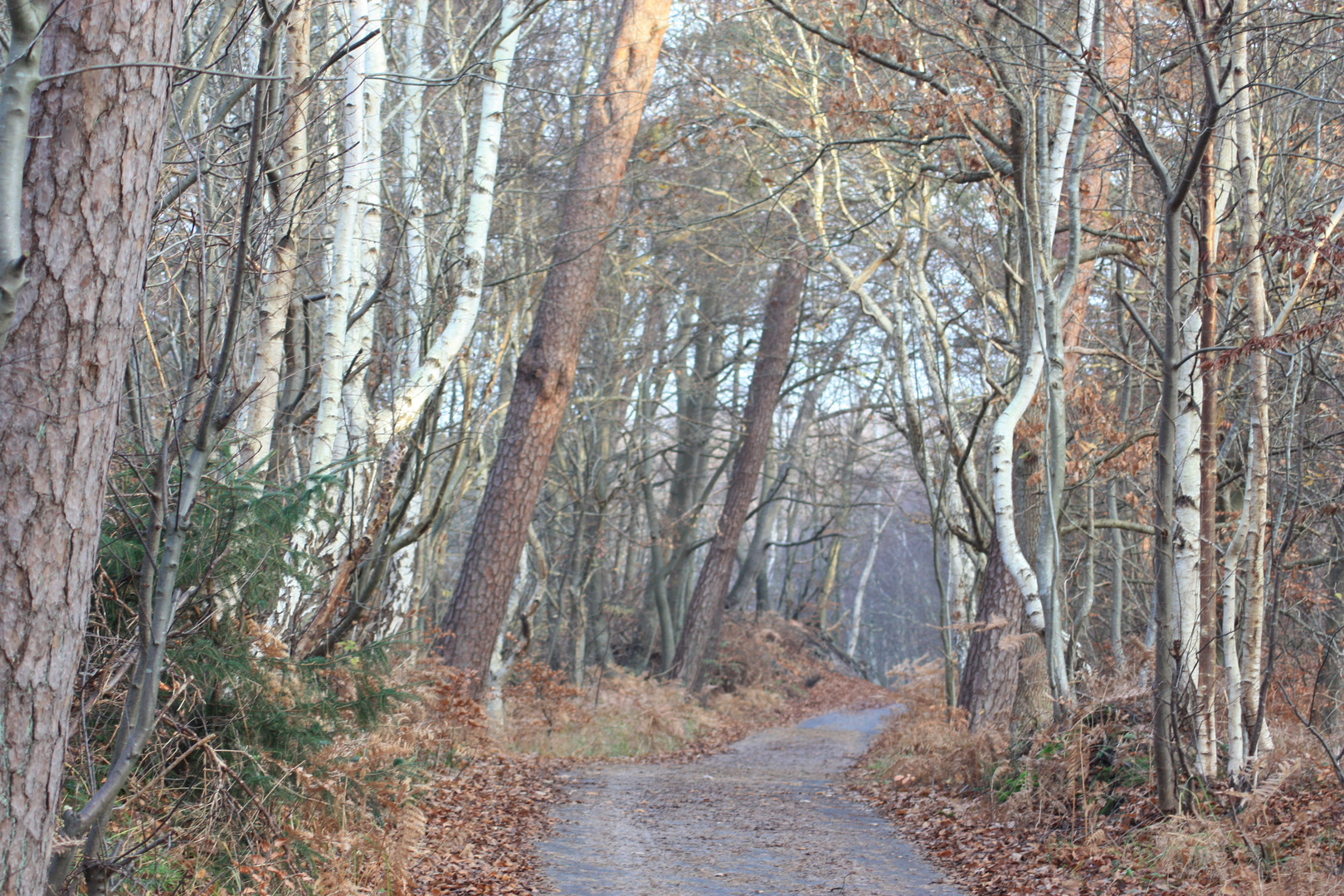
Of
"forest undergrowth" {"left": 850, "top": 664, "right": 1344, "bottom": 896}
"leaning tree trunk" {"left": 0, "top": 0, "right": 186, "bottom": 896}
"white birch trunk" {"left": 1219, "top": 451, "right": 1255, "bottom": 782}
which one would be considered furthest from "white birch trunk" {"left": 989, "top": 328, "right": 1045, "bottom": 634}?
"leaning tree trunk" {"left": 0, "top": 0, "right": 186, "bottom": 896}

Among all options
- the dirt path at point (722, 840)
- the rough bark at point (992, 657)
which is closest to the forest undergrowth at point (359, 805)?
the dirt path at point (722, 840)

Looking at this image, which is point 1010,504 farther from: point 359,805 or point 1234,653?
point 359,805

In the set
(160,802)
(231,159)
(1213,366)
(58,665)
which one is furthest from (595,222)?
(58,665)

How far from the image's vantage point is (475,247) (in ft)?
24.6

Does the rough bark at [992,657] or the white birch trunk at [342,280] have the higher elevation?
the white birch trunk at [342,280]

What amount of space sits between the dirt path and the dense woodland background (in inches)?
56.9

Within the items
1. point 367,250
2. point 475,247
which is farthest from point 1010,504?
point 367,250

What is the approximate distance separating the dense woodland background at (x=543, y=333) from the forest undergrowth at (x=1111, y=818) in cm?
21

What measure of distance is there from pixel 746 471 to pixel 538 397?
765 cm

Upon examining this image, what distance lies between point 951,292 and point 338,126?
1017 cm

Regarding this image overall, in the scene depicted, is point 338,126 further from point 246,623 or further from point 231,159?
point 246,623

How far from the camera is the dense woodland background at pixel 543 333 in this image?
9.36 ft

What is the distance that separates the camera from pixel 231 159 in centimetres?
529

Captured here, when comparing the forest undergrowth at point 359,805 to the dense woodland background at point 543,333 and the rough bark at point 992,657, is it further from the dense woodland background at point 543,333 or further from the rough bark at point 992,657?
A: the rough bark at point 992,657
